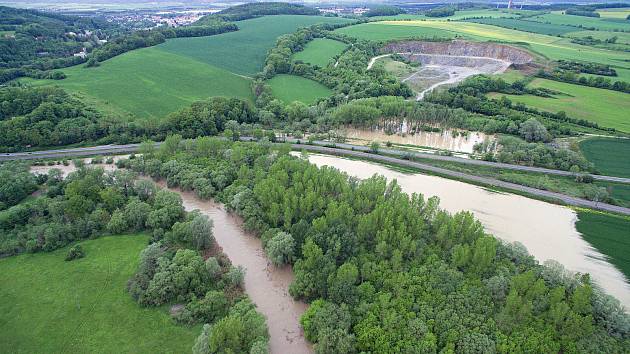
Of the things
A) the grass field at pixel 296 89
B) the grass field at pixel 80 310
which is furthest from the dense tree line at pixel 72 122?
the grass field at pixel 80 310

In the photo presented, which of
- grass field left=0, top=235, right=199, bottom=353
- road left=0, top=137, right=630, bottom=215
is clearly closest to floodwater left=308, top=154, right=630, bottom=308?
road left=0, top=137, right=630, bottom=215

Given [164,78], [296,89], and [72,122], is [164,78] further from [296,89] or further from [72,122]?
[296,89]

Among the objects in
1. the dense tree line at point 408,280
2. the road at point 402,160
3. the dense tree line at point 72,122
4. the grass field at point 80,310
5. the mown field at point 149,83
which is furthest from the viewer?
the mown field at point 149,83

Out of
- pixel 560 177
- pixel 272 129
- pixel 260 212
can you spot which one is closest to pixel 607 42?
pixel 560 177

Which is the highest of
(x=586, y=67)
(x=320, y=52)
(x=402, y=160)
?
(x=320, y=52)

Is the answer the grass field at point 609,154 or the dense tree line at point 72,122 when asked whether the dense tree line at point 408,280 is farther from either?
the grass field at point 609,154

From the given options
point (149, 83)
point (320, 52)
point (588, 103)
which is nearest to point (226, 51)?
point (320, 52)
